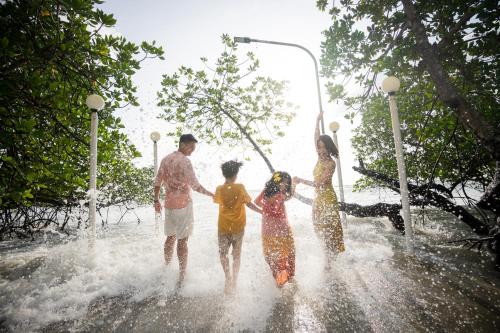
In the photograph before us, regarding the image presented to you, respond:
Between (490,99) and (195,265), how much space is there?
816 cm

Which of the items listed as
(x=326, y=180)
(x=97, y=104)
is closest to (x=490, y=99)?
(x=326, y=180)

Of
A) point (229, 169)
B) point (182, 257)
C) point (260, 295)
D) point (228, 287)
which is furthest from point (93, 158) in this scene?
point (260, 295)

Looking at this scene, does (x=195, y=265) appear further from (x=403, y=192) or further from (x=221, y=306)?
(x=403, y=192)

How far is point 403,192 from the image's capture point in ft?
17.3

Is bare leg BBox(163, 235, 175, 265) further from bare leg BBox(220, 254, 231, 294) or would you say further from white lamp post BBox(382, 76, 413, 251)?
white lamp post BBox(382, 76, 413, 251)

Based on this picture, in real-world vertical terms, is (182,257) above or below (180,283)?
above

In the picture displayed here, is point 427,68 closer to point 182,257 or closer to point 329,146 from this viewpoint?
point 329,146

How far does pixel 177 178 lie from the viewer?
4367 millimetres

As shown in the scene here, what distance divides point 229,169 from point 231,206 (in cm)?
61

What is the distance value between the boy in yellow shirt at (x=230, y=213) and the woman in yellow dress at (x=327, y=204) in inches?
48.8

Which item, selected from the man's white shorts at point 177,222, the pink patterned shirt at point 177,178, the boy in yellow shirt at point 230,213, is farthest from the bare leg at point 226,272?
the pink patterned shirt at point 177,178

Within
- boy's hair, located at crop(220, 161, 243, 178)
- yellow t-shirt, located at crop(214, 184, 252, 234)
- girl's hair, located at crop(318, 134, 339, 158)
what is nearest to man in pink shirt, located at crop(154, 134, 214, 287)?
yellow t-shirt, located at crop(214, 184, 252, 234)

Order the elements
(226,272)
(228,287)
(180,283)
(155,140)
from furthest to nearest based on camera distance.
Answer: (155,140) → (180,283) → (226,272) → (228,287)

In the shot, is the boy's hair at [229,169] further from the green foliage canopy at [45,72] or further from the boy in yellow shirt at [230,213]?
the green foliage canopy at [45,72]
